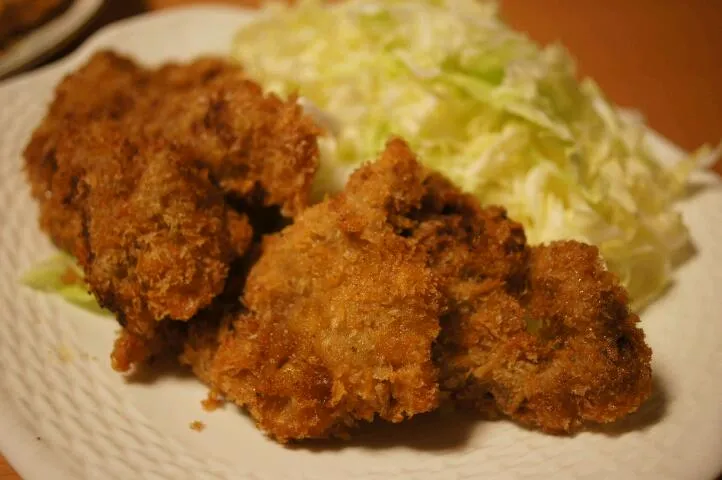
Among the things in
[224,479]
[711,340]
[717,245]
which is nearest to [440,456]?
[224,479]

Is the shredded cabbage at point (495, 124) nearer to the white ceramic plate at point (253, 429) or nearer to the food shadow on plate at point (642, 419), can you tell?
the white ceramic plate at point (253, 429)

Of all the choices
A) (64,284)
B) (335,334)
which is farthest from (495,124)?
(64,284)

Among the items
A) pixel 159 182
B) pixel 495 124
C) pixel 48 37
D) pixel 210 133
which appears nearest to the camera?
pixel 159 182

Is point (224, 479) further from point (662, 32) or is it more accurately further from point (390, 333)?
point (662, 32)

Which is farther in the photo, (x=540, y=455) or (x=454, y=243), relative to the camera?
(x=454, y=243)

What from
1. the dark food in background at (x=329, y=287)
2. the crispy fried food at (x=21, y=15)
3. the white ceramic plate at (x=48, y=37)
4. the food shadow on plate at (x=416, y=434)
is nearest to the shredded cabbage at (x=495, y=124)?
the dark food in background at (x=329, y=287)

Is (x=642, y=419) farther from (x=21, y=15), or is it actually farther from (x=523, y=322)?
(x=21, y=15)
